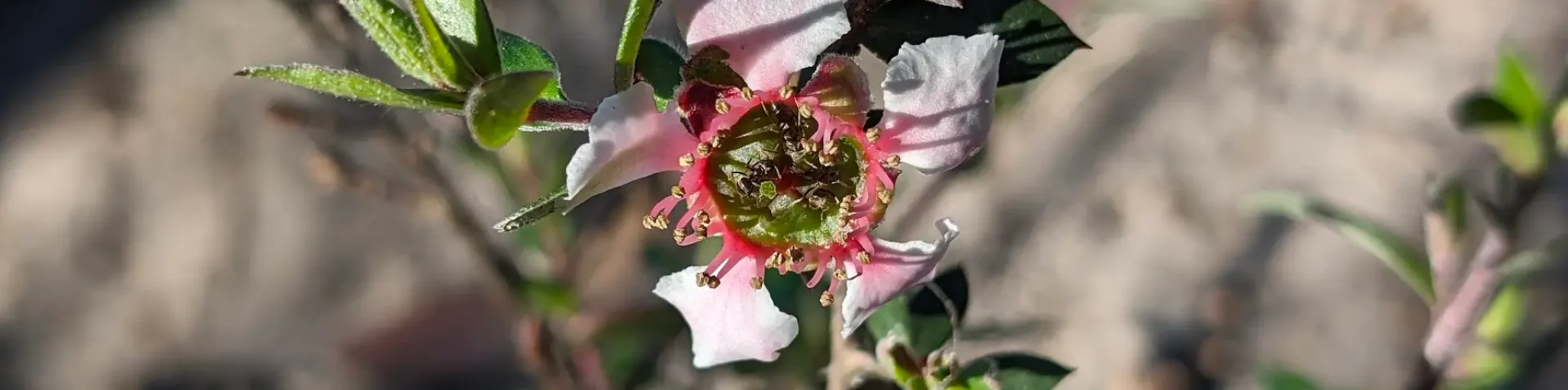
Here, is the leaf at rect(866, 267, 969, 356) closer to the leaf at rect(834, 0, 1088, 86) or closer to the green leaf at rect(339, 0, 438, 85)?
the leaf at rect(834, 0, 1088, 86)

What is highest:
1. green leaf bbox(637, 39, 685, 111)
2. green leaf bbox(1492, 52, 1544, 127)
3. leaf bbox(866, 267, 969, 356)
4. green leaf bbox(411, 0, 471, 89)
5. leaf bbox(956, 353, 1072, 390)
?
green leaf bbox(411, 0, 471, 89)

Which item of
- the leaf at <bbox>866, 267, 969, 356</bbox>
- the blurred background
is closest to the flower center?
the leaf at <bbox>866, 267, 969, 356</bbox>

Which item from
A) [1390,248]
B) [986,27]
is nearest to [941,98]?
[986,27]

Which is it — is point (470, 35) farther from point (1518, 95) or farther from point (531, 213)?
point (1518, 95)

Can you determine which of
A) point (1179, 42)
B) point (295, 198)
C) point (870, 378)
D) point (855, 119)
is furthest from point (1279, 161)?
point (295, 198)

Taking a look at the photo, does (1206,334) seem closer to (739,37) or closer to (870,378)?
(870,378)
